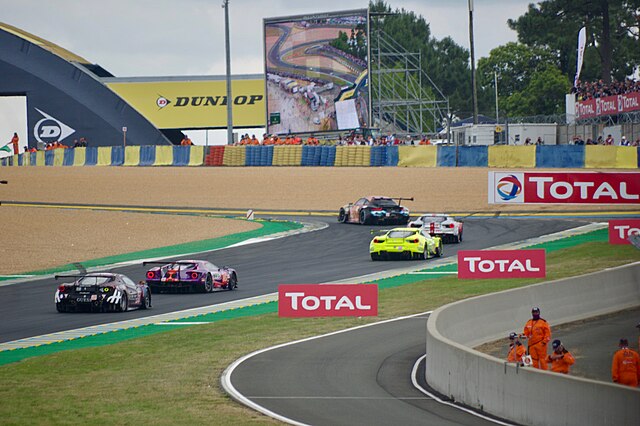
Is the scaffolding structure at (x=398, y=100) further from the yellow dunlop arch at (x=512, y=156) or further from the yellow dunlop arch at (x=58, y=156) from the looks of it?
the yellow dunlop arch at (x=58, y=156)

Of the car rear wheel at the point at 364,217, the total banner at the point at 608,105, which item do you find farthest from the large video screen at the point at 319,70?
the car rear wheel at the point at 364,217

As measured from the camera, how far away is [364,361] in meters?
22.2

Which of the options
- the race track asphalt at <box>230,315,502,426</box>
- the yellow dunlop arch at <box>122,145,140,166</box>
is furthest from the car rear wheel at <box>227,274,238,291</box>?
the yellow dunlop arch at <box>122,145,140,166</box>

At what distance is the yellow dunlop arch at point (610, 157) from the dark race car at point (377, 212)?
12556 millimetres

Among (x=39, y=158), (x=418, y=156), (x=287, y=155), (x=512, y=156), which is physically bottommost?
(x=512, y=156)

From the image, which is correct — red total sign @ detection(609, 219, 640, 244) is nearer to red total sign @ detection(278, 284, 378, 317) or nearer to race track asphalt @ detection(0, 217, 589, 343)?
race track asphalt @ detection(0, 217, 589, 343)

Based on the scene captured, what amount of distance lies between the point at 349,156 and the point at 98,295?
126ft

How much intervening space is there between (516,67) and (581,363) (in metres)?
119

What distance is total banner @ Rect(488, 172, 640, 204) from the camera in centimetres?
2314

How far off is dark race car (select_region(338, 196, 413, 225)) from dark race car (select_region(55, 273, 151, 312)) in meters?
21.3

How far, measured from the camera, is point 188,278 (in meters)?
32.8

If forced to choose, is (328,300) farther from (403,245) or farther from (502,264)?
(403,245)

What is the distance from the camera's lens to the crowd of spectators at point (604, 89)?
65.5 meters

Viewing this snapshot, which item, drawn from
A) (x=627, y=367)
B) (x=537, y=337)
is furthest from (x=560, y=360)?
(x=537, y=337)
